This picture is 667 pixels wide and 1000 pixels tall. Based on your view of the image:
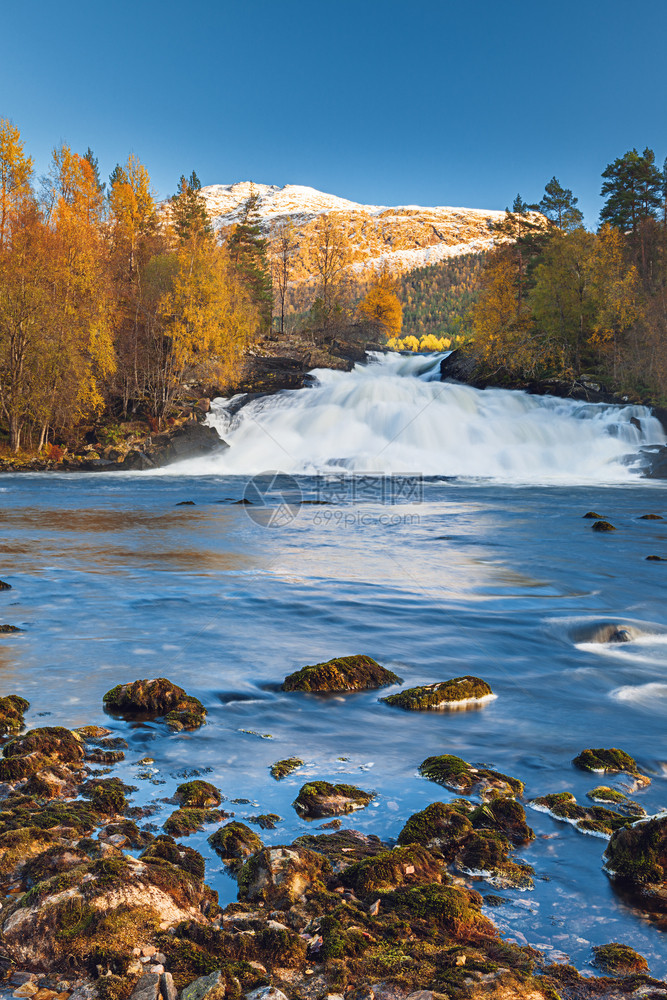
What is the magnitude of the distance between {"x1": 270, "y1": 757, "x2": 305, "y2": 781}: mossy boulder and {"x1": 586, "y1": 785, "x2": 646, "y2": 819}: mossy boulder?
6.91ft

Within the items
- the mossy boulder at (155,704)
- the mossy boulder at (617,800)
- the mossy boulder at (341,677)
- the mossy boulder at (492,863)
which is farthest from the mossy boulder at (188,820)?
the mossy boulder at (341,677)

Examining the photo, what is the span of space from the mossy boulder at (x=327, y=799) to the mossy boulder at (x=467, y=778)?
0.58 m

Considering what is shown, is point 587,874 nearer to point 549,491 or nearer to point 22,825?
point 22,825

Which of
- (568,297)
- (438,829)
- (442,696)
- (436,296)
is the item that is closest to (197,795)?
(438,829)

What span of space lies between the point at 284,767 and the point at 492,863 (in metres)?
1.83

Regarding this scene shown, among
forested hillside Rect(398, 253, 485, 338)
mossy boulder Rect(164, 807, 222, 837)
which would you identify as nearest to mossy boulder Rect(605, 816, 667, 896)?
mossy boulder Rect(164, 807, 222, 837)

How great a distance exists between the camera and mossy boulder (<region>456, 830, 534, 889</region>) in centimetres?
386

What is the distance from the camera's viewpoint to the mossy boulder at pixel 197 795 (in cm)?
457

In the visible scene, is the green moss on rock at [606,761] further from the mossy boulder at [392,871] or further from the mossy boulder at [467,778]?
the mossy boulder at [392,871]

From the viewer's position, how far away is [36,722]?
5.95 meters

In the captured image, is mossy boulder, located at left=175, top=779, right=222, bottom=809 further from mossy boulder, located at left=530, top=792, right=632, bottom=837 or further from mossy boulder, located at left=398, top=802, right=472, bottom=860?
mossy boulder, located at left=530, top=792, right=632, bottom=837

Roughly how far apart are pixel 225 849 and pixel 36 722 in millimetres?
2735

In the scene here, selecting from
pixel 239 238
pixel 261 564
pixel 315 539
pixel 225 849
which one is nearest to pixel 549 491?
pixel 315 539

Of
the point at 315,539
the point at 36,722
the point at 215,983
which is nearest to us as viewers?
the point at 215,983
